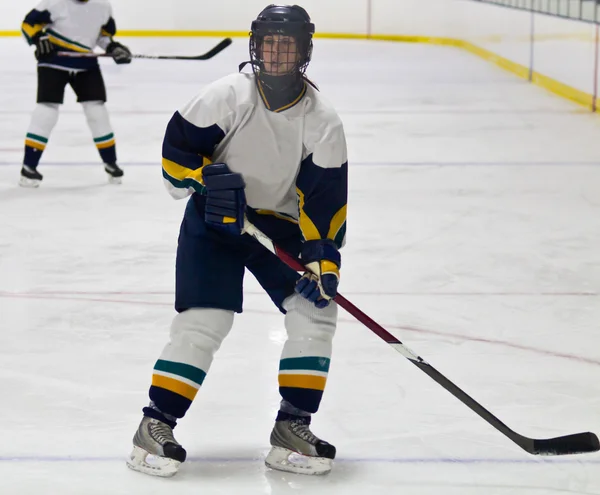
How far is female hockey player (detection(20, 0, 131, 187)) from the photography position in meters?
5.22

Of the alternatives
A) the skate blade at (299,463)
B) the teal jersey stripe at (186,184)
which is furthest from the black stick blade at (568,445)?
the teal jersey stripe at (186,184)

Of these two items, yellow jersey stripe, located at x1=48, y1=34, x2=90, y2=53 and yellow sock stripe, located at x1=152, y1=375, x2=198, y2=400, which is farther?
yellow jersey stripe, located at x1=48, y1=34, x2=90, y2=53

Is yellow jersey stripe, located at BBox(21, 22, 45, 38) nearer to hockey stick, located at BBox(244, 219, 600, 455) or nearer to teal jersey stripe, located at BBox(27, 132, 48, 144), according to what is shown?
teal jersey stripe, located at BBox(27, 132, 48, 144)

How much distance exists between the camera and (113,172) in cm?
550

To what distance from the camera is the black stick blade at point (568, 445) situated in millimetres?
2291

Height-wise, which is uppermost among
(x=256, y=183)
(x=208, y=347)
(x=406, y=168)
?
(x=256, y=183)

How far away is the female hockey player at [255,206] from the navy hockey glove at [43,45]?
3062 millimetres

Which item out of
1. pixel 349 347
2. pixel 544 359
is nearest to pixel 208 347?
pixel 349 347

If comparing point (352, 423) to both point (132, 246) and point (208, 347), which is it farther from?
point (132, 246)

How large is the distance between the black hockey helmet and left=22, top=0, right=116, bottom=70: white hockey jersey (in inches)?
124

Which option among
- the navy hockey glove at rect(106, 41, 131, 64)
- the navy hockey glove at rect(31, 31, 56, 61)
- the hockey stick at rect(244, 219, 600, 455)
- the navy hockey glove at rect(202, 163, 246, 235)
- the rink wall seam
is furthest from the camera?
the rink wall seam

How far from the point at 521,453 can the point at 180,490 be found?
0.69 m

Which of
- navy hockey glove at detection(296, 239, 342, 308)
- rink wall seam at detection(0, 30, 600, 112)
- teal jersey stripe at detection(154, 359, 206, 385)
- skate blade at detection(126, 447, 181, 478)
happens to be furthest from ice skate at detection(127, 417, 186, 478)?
rink wall seam at detection(0, 30, 600, 112)

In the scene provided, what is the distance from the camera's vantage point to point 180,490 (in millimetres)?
2207
